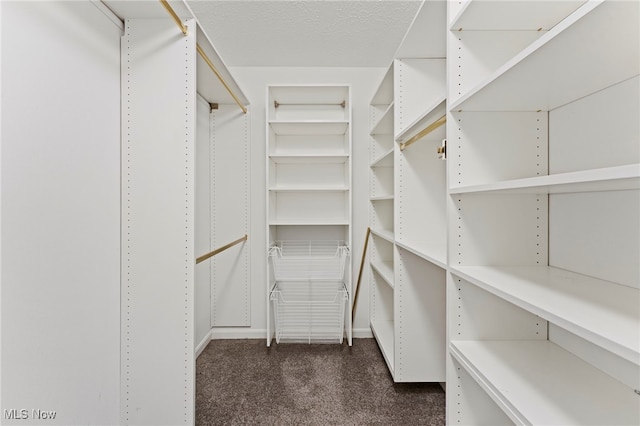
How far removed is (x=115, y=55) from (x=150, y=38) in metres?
0.16

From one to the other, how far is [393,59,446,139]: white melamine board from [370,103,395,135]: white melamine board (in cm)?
15

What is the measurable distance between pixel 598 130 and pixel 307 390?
5.89ft

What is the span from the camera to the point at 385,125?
225cm

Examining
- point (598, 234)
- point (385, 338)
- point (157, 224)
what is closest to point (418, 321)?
point (385, 338)

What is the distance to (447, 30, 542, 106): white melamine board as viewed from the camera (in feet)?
3.57

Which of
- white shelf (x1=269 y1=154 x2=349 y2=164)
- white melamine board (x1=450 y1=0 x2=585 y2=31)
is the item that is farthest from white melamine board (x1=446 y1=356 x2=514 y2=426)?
white shelf (x1=269 y1=154 x2=349 y2=164)

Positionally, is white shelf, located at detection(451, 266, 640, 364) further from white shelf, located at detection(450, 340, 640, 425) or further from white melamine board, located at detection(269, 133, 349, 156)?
white melamine board, located at detection(269, 133, 349, 156)

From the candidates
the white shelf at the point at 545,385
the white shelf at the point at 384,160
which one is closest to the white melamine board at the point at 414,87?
the white shelf at the point at 384,160

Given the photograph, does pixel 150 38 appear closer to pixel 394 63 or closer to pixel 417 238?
pixel 394 63

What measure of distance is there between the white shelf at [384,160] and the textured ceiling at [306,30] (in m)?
0.79

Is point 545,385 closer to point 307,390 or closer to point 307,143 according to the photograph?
point 307,390

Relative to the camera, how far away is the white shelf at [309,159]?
2275mm

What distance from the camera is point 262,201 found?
8.32ft

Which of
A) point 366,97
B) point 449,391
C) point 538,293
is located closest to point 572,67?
point 538,293
